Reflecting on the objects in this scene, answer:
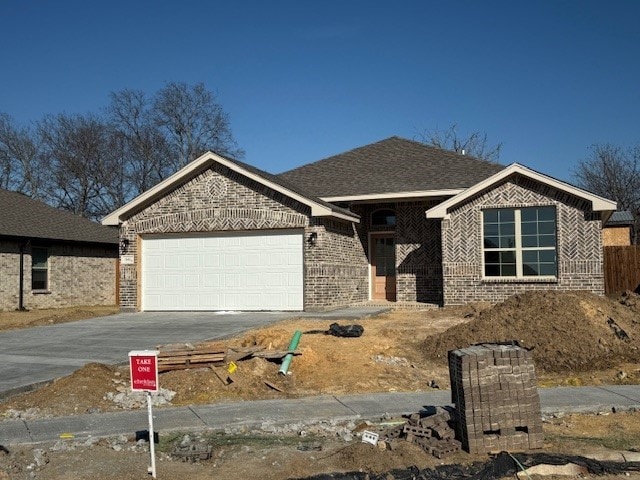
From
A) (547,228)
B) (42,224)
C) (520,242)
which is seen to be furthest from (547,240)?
(42,224)

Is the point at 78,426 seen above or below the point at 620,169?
below

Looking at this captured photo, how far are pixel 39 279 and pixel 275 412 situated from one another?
21101 millimetres

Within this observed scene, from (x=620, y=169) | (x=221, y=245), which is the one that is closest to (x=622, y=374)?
(x=221, y=245)

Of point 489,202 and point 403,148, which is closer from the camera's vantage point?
point 489,202

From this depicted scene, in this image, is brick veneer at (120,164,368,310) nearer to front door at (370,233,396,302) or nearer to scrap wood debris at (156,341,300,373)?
A: front door at (370,233,396,302)

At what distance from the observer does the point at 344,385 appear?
1028 cm

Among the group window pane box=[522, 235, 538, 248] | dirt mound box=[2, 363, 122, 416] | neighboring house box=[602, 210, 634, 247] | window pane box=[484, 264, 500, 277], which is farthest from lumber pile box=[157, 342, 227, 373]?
neighboring house box=[602, 210, 634, 247]

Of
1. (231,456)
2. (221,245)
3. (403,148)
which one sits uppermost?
(403,148)

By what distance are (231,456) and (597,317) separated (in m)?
8.75

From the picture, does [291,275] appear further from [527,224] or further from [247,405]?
[247,405]

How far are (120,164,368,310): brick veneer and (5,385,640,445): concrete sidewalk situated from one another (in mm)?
10737

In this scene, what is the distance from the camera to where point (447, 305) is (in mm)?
20344

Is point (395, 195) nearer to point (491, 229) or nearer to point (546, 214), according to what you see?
point (491, 229)

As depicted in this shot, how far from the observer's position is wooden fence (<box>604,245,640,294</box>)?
2280 cm
